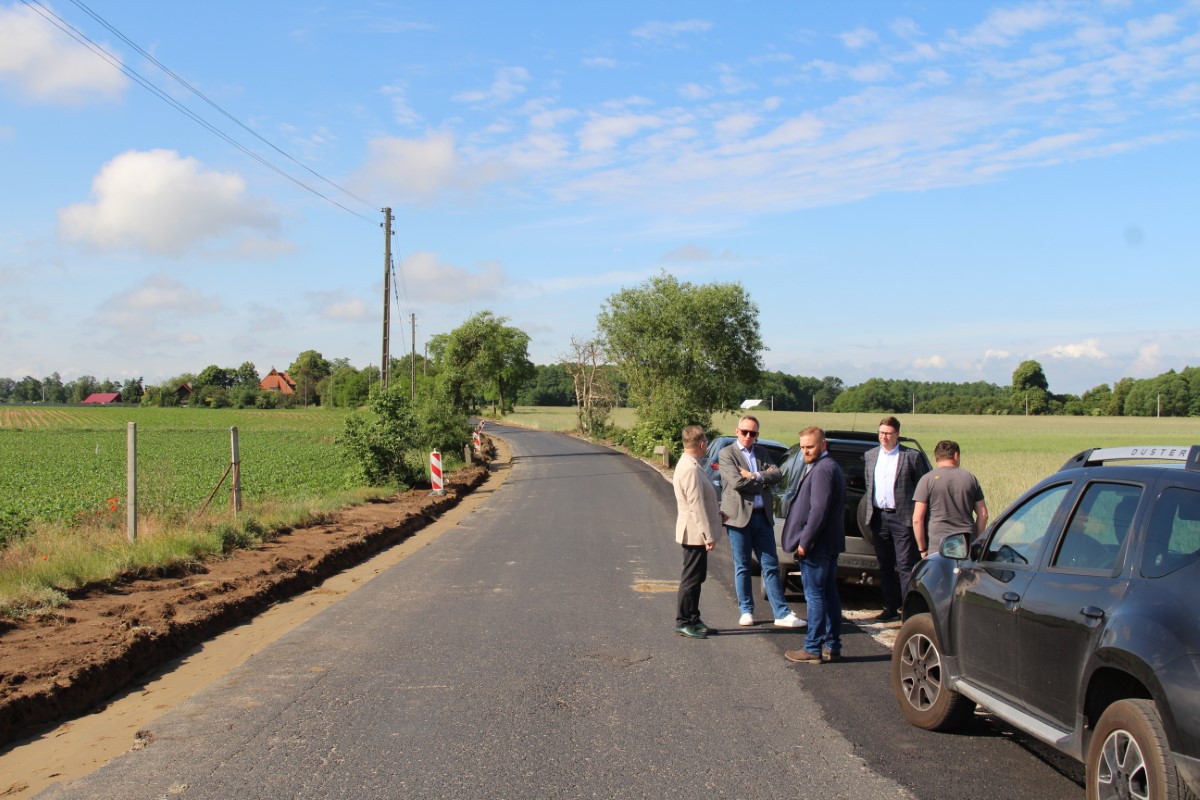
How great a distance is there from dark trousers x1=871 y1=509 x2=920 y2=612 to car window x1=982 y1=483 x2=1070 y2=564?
2849 mm

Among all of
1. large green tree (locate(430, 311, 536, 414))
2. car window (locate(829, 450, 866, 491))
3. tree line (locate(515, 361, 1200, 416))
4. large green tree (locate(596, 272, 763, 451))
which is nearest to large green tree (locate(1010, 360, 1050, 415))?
tree line (locate(515, 361, 1200, 416))

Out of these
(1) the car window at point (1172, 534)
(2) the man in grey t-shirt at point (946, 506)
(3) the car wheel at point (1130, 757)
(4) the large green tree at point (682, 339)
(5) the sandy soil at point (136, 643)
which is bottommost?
(5) the sandy soil at point (136, 643)

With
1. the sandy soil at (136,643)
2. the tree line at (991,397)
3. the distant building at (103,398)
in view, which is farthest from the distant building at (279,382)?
the sandy soil at (136,643)

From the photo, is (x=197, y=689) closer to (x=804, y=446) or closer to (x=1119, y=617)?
(x=804, y=446)

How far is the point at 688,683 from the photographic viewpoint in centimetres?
636

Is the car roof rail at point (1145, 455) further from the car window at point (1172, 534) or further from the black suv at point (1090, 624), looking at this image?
the car window at point (1172, 534)

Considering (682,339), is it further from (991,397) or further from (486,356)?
(991,397)

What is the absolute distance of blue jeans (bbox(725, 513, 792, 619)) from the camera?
811cm

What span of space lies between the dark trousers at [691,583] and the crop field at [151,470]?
843 centimetres

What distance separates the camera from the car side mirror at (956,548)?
5.18m

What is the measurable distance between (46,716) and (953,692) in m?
5.39

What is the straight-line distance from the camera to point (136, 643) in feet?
23.4

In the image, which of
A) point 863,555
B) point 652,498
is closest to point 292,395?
point 652,498

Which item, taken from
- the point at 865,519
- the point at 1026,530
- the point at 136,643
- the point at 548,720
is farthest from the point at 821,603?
the point at 136,643
